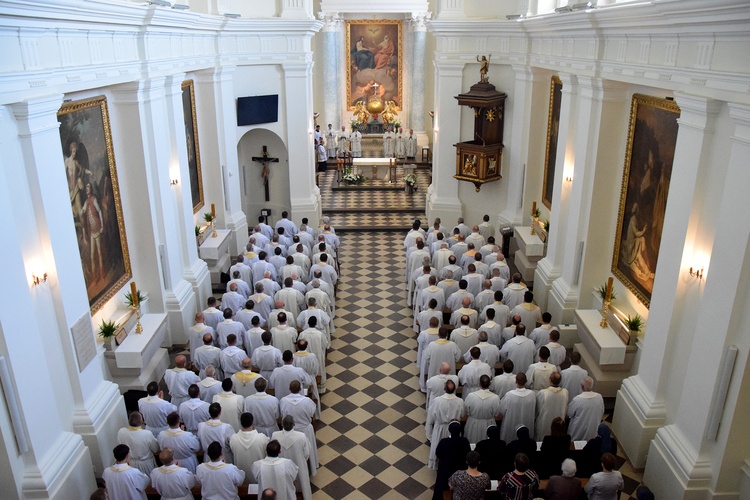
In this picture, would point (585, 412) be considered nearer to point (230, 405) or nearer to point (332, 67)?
point (230, 405)

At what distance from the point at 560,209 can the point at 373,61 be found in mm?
16290

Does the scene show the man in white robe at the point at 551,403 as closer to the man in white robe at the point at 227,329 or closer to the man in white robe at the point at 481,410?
the man in white robe at the point at 481,410

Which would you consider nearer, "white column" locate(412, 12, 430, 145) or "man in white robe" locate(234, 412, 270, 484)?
"man in white robe" locate(234, 412, 270, 484)

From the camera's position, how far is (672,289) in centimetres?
687

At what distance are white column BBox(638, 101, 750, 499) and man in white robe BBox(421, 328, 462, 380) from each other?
2.90m

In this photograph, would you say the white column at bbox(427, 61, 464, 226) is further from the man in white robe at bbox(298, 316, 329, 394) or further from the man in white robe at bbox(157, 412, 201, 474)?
the man in white robe at bbox(157, 412, 201, 474)

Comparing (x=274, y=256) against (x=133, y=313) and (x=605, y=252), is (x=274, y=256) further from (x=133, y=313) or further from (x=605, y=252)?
(x=605, y=252)

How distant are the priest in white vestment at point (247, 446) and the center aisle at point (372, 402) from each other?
109 cm

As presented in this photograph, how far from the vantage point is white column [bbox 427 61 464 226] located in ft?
50.4

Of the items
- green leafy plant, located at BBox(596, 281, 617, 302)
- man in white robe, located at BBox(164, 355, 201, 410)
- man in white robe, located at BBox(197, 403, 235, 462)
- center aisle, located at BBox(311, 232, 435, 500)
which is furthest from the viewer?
green leafy plant, located at BBox(596, 281, 617, 302)

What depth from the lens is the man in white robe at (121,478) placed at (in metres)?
6.11

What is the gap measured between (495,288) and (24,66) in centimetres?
796

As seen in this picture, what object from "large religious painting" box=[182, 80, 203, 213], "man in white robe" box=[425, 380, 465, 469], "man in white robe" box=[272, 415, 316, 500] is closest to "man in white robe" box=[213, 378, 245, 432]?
"man in white robe" box=[272, 415, 316, 500]

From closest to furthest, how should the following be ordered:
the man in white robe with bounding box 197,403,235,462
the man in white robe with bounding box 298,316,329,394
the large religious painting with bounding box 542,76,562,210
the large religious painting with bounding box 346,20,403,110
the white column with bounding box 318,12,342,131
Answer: the man in white robe with bounding box 197,403,235,462, the man in white robe with bounding box 298,316,329,394, the large religious painting with bounding box 542,76,562,210, the white column with bounding box 318,12,342,131, the large religious painting with bounding box 346,20,403,110
